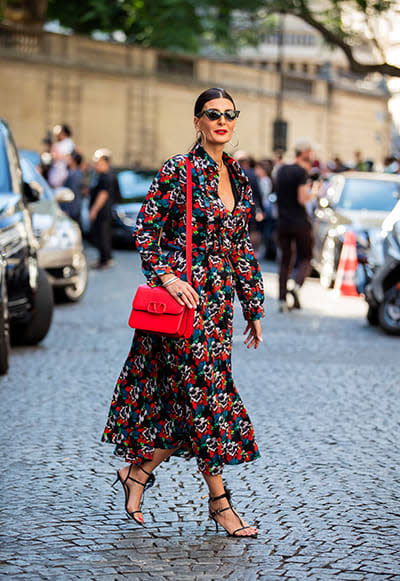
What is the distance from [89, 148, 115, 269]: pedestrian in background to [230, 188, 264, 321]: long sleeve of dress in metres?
14.4

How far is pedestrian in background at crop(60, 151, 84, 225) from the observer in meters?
18.5

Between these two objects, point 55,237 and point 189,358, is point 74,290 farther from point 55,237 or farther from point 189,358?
point 189,358

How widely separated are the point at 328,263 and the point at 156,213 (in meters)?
12.6

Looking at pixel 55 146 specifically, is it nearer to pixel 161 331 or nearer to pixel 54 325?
pixel 54 325

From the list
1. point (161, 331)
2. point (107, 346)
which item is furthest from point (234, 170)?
point (107, 346)

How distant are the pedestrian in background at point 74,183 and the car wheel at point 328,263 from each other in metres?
4.03

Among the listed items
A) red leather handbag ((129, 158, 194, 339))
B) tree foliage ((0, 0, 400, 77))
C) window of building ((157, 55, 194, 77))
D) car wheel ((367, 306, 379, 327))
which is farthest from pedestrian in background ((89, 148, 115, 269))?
window of building ((157, 55, 194, 77))

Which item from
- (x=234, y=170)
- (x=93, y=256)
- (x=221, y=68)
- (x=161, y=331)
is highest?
(x=221, y=68)

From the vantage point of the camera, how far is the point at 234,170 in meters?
4.94

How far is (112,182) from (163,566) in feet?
51.7

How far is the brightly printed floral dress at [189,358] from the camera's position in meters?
4.65

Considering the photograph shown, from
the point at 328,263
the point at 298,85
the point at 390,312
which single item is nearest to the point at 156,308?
the point at 390,312

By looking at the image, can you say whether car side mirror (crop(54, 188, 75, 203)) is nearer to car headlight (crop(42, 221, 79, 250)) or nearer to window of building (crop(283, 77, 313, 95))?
car headlight (crop(42, 221, 79, 250))

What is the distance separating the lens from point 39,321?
1050 centimetres
